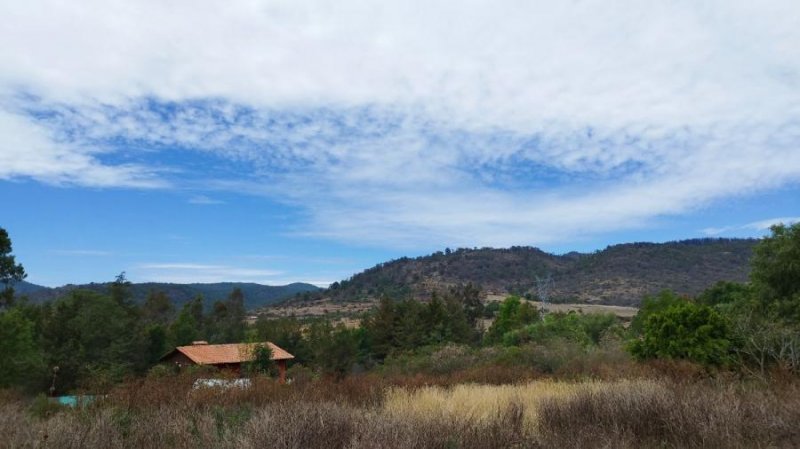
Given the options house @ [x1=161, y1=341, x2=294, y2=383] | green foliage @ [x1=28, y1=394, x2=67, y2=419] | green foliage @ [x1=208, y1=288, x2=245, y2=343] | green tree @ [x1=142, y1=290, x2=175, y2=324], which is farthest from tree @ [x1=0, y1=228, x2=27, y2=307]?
green tree @ [x1=142, y1=290, x2=175, y2=324]

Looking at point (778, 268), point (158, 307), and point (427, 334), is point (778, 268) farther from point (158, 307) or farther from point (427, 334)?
point (158, 307)

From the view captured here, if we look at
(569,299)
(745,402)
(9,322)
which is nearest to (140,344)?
(9,322)

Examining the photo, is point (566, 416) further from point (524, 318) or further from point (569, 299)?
point (569, 299)

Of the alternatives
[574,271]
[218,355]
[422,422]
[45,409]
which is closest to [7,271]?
[218,355]

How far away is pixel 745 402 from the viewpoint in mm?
7332

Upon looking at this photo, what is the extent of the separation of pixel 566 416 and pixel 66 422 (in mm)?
5854

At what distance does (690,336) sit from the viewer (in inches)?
554

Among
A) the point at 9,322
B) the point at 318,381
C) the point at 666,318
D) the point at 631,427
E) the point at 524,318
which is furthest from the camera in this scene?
the point at 524,318

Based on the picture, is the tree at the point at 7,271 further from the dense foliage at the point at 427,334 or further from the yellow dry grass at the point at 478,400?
the yellow dry grass at the point at 478,400

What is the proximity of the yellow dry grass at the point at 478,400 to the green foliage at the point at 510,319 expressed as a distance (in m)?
Answer: 40.1

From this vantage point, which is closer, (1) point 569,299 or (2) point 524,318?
(2) point 524,318

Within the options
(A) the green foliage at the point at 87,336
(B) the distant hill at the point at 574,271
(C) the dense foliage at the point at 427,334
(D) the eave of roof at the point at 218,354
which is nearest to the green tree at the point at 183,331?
(C) the dense foliage at the point at 427,334

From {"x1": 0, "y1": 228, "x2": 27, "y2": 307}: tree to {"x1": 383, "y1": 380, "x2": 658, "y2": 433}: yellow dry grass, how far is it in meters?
26.5

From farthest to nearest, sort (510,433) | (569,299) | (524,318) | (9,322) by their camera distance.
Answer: (569,299) < (524,318) < (9,322) < (510,433)
